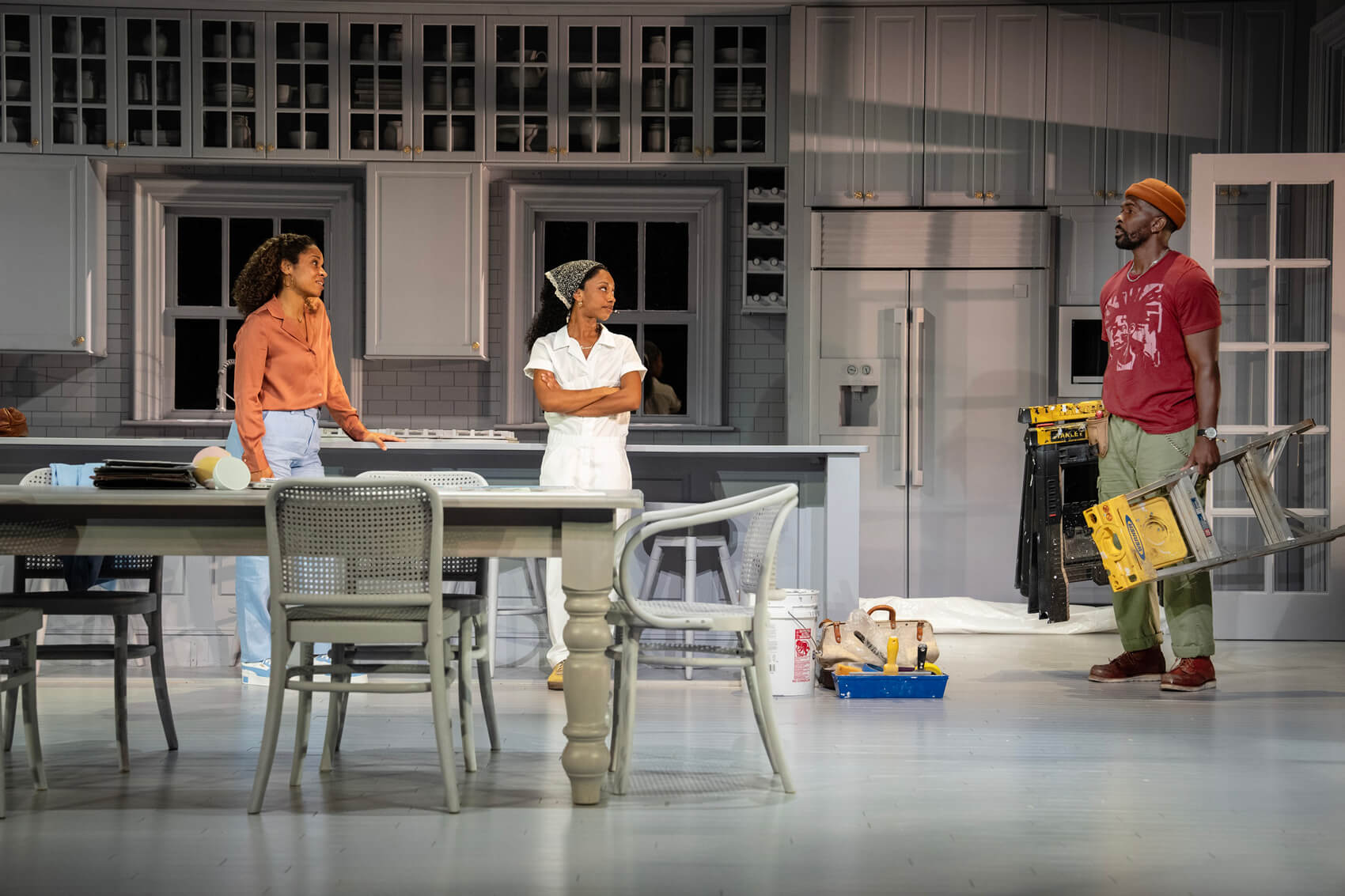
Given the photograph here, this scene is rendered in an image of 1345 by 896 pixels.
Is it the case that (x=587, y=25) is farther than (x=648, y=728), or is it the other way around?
(x=587, y=25)

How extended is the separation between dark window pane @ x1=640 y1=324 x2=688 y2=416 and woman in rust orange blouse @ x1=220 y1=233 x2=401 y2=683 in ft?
9.70

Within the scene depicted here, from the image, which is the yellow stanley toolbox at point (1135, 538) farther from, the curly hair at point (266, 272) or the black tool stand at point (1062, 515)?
the curly hair at point (266, 272)

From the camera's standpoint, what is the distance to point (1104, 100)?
6520 millimetres

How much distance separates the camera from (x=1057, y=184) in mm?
6539

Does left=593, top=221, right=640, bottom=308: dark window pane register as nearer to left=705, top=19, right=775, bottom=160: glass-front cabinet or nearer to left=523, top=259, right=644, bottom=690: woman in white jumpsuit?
left=705, top=19, right=775, bottom=160: glass-front cabinet

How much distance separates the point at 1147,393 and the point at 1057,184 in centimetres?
262

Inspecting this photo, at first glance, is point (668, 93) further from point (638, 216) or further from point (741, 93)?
point (638, 216)

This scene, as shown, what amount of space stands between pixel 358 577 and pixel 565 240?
4772mm

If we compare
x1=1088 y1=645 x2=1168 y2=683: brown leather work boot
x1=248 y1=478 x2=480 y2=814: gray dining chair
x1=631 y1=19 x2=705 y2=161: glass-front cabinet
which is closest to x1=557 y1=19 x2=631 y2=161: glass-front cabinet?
x1=631 y1=19 x2=705 y2=161: glass-front cabinet

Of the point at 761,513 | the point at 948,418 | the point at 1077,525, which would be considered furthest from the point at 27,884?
the point at 948,418

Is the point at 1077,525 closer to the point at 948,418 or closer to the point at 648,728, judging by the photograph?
the point at 948,418

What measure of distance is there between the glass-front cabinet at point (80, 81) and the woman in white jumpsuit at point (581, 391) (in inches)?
144

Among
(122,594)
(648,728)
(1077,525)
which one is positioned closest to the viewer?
(122,594)

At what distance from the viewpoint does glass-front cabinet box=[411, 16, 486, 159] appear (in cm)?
674
